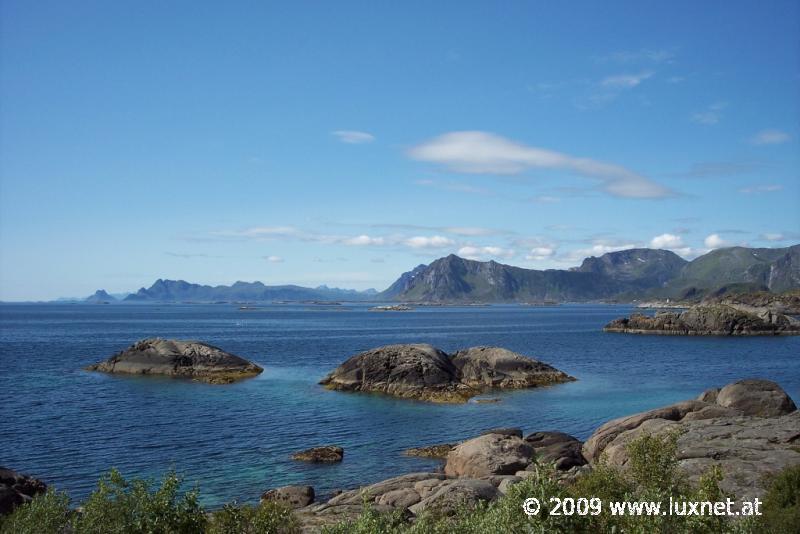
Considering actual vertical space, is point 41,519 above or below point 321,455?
above

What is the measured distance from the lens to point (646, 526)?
41.1 feet

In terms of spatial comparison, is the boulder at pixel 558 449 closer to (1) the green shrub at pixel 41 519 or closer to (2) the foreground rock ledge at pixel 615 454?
(2) the foreground rock ledge at pixel 615 454

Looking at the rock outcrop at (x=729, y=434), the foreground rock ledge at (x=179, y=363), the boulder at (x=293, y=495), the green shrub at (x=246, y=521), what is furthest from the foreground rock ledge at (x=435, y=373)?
the green shrub at (x=246, y=521)

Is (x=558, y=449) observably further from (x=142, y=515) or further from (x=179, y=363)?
(x=179, y=363)

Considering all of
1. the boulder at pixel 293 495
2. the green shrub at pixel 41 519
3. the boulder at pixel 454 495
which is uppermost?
the green shrub at pixel 41 519

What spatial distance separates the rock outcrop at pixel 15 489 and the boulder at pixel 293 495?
31.4ft

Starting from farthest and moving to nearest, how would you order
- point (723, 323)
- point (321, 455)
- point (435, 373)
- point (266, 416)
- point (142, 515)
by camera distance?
point (723, 323)
point (435, 373)
point (266, 416)
point (321, 455)
point (142, 515)

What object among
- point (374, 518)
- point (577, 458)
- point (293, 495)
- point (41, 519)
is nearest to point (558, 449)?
point (577, 458)

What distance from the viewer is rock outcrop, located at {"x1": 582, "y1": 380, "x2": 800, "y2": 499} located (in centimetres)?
2497

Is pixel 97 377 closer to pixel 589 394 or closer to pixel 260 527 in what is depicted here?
pixel 589 394

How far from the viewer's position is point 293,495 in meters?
28.5

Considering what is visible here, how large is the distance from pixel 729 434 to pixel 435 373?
33.6m

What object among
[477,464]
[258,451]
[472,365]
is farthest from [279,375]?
[477,464]

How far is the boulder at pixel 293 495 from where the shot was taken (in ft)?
92.2
